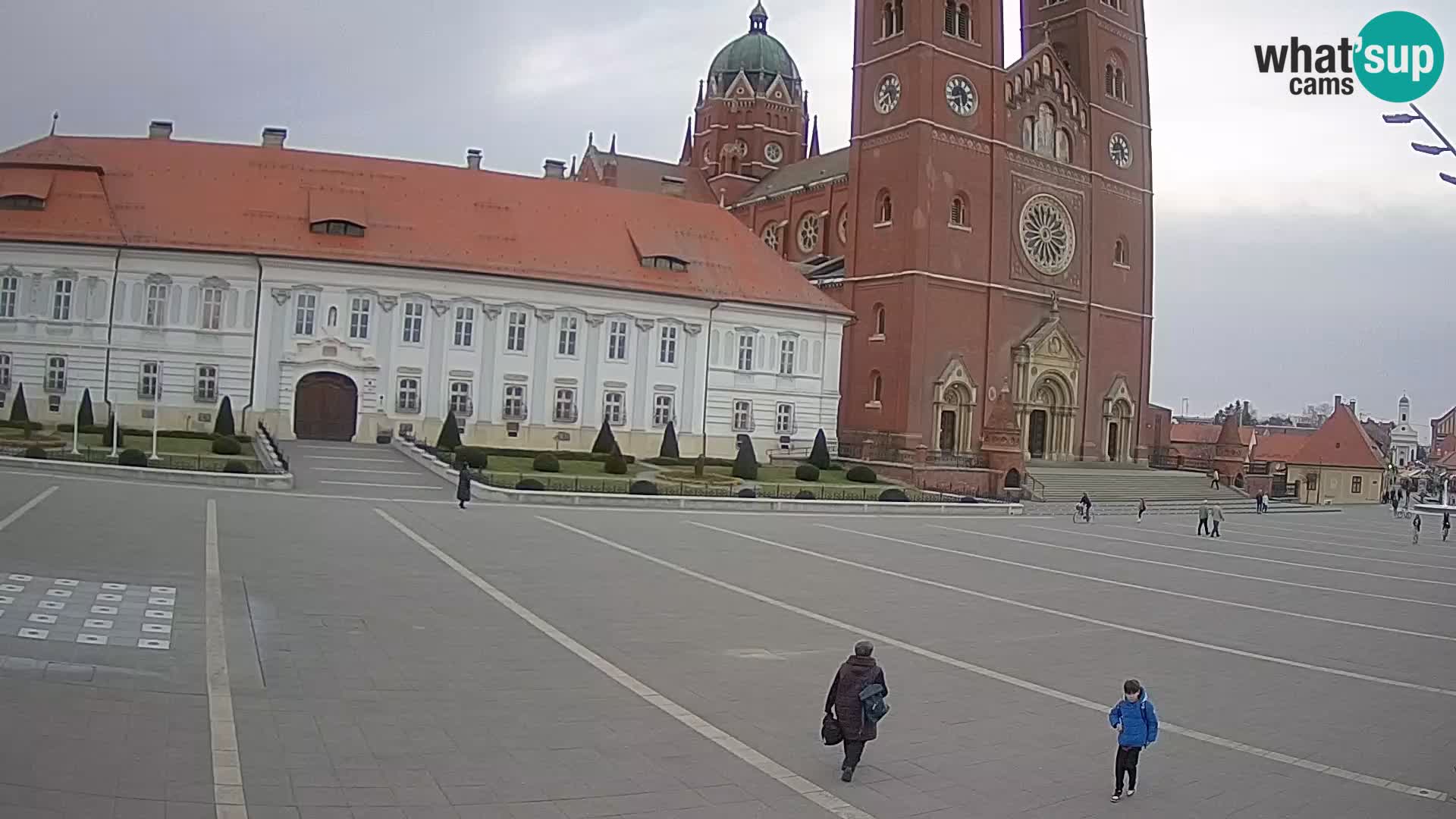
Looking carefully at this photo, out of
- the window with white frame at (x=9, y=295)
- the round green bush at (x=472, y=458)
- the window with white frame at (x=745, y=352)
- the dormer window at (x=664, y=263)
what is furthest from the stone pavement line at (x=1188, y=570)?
the window with white frame at (x=9, y=295)

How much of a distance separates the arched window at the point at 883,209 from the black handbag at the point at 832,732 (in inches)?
1996

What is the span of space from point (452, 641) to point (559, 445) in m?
37.1

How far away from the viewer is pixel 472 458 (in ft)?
128

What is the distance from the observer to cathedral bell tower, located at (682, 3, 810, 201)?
89.1m

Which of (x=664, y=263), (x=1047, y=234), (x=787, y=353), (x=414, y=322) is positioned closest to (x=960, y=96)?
(x=1047, y=234)

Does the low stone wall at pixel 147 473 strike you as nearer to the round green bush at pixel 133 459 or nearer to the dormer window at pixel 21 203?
the round green bush at pixel 133 459

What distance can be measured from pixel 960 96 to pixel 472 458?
3307cm

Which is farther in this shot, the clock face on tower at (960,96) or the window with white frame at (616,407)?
the clock face on tower at (960,96)

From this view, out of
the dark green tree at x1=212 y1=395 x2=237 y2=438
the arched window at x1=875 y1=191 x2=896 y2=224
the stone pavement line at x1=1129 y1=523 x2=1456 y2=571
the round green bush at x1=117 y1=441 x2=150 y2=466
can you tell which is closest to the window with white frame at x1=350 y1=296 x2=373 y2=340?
the dark green tree at x1=212 y1=395 x2=237 y2=438

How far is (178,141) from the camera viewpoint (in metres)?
51.7

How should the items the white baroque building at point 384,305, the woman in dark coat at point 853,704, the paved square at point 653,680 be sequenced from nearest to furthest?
the paved square at point 653,680
the woman in dark coat at point 853,704
the white baroque building at point 384,305

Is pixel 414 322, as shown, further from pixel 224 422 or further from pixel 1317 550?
pixel 1317 550

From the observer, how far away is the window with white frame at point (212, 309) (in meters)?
46.9

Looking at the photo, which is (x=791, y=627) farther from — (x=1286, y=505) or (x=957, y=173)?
(x=1286, y=505)
